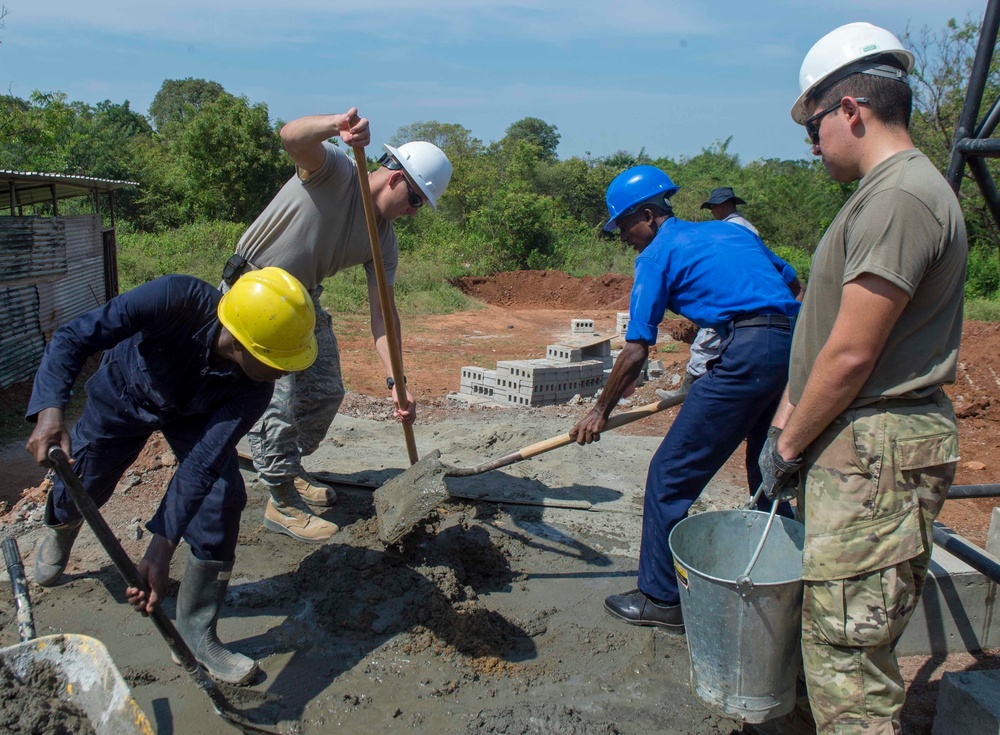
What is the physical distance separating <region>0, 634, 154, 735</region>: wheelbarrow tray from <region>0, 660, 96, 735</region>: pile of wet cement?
0.05ft

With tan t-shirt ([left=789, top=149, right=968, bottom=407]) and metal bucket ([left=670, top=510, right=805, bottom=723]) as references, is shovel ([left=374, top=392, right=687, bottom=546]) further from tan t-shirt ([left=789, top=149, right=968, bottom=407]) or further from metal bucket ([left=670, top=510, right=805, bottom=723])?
tan t-shirt ([left=789, top=149, right=968, bottom=407])

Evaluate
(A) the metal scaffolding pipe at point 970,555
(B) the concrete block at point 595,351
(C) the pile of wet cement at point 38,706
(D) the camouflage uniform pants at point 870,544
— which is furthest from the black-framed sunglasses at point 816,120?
(B) the concrete block at point 595,351

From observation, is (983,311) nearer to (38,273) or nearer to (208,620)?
(208,620)

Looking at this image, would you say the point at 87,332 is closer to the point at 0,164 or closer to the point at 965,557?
the point at 965,557

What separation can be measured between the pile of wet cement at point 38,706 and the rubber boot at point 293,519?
1747 millimetres

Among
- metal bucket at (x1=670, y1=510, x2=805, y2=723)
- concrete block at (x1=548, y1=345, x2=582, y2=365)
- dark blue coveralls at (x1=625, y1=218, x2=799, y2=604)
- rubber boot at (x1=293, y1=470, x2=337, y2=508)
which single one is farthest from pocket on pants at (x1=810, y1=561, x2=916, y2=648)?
concrete block at (x1=548, y1=345, x2=582, y2=365)

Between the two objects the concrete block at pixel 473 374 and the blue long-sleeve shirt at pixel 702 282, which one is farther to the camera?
the concrete block at pixel 473 374

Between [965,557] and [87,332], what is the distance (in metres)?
3.36

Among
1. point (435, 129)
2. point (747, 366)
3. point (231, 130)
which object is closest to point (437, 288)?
point (231, 130)

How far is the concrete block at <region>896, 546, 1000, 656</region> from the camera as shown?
10.7ft

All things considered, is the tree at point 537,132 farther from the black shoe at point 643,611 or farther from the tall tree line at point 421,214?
the black shoe at point 643,611

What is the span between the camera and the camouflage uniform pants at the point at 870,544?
2.00 m

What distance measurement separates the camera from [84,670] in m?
2.29

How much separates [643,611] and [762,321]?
4.55 feet
